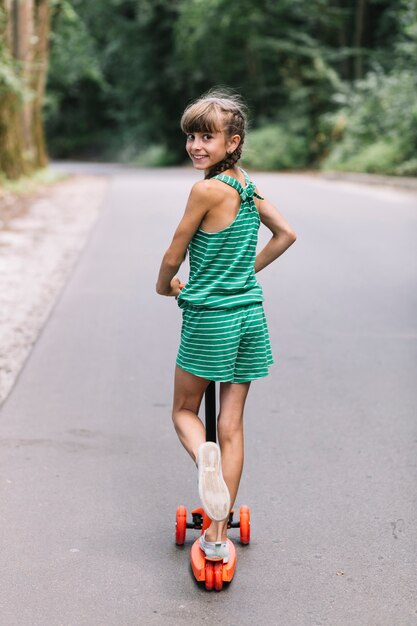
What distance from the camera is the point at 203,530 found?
3.80 metres

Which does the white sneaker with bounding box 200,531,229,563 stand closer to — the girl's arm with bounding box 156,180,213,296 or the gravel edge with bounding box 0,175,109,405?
the girl's arm with bounding box 156,180,213,296

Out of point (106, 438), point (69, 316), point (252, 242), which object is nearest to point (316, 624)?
point (252, 242)

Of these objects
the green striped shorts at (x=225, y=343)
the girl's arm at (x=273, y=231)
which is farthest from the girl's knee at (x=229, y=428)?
the girl's arm at (x=273, y=231)

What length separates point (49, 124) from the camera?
7212 cm

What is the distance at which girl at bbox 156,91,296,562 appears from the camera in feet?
11.7

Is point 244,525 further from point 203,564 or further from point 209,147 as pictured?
point 209,147

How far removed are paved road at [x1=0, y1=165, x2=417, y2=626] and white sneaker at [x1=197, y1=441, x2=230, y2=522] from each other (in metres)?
0.36

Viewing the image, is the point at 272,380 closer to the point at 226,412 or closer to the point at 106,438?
the point at 106,438

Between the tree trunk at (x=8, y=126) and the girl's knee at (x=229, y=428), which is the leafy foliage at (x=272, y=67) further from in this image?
the girl's knee at (x=229, y=428)

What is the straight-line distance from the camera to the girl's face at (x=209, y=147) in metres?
3.57

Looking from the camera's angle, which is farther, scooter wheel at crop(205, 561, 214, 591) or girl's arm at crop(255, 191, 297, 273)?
girl's arm at crop(255, 191, 297, 273)

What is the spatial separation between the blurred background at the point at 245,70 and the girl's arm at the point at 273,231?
17.2 meters

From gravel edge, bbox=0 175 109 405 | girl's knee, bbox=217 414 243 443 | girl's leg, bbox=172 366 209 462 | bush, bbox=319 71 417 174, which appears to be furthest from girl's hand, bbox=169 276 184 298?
bush, bbox=319 71 417 174

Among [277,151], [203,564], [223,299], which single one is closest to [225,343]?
[223,299]
